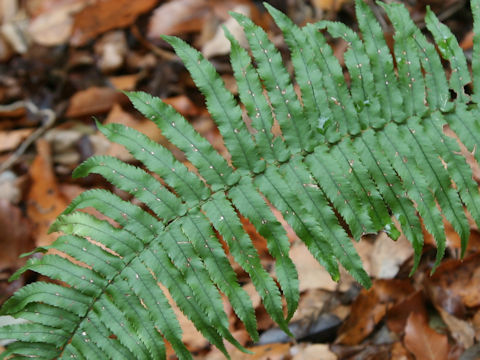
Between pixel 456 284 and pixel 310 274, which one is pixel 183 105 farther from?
pixel 456 284

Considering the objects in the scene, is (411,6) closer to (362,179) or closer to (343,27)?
(343,27)

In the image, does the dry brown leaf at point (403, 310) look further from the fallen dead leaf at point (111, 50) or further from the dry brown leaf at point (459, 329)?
the fallen dead leaf at point (111, 50)

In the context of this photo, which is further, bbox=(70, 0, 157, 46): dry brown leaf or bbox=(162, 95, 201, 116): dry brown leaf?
bbox=(70, 0, 157, 46): dry brown leaf

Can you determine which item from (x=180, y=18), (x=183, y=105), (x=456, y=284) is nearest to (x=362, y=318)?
(x=456, y=284)

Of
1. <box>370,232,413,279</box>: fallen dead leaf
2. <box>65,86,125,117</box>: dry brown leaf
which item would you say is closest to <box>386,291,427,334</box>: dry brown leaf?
<box>370,232,413,279</box>: fallen dead leaf

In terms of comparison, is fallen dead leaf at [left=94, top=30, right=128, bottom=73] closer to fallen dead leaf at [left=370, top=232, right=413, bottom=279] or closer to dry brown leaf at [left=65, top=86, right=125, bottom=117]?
dry brown leaf at [left=65, top=86, right=125, bottom=117]
